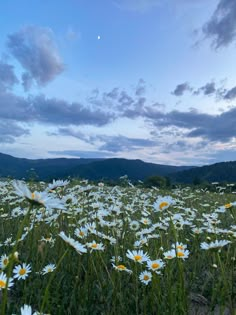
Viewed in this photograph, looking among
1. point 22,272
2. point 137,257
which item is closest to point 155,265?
point 137,257

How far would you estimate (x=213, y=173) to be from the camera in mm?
123125

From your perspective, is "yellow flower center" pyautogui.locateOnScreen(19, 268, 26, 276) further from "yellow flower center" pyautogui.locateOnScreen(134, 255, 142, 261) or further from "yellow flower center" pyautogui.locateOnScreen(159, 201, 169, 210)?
"yellow flower center" pyautogui.locateOnScreen(159, 201, 169, 210)

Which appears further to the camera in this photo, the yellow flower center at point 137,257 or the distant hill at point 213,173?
the distant hill at point 213,173

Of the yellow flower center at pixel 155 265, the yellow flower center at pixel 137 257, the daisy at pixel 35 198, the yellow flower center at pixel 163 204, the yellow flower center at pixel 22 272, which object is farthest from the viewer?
the yellow flower center at pixel 137 257

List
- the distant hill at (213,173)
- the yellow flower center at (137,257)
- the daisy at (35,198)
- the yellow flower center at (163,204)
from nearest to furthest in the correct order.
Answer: the daisy at (35,198), the yellow flower center at (163,204), the yellow flower center at (137,257), the distant hill at (213,173)

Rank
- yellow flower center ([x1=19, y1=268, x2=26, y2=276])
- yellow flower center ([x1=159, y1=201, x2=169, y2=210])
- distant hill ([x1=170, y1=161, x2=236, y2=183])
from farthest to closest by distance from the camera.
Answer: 1. distant hill ([x1=170, y1=161, x2=236, y2=183])
2. yellow flower center ([x1=19, y1=268, x2=26, y2=276])
3. yellow flower center ([x1=159, y1=201, x2=169, y2=210])

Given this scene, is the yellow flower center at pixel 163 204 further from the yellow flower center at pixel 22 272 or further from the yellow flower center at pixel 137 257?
the yellow flower center at pixel 22 272

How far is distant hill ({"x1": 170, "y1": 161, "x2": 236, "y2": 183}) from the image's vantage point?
118 meters

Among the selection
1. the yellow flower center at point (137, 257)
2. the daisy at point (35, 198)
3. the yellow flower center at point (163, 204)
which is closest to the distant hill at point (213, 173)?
the yellow flower center at point (137, 257)

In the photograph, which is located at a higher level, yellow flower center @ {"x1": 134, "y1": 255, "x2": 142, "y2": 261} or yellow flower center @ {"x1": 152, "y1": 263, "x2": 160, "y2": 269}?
yellow flower center @ {"x1": 134, "y1": 255, "x2": 142, "y2": 261}

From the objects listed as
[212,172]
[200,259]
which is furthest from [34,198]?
[212,172]

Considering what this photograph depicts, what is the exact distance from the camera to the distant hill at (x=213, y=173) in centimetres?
11781

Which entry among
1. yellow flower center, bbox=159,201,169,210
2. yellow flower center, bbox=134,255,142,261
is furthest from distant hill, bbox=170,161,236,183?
yellow flower center, bbox=159,201,169,210

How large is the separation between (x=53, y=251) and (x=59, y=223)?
98 cm
